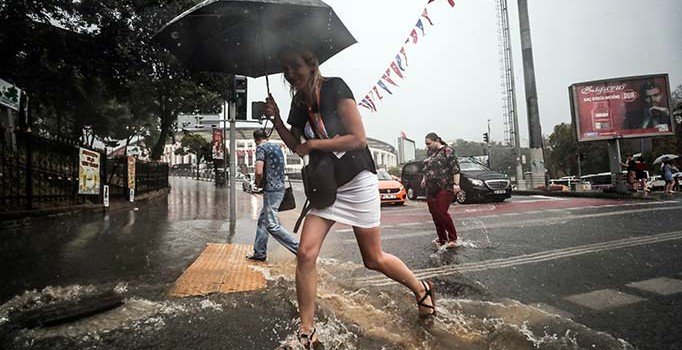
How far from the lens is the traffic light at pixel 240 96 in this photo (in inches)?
325

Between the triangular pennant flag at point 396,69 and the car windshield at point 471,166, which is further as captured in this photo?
the car windshield at point 471,166

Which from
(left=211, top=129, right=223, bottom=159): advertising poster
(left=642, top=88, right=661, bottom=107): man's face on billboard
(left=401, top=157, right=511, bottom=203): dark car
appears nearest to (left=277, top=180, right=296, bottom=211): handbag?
(left=401, top=157, right=511, bottom=203): dark car

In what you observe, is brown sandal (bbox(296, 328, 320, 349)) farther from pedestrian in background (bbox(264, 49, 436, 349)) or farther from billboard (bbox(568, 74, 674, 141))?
billboard (bbox(568, 74, 674, 141))

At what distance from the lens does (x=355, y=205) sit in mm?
2449

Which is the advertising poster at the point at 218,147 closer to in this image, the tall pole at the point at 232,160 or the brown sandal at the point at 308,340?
the tall pole at the point at 232,160

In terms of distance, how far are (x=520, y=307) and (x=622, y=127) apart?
59.8ft

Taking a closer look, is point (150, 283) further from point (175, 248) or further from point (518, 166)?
point (518, 166)

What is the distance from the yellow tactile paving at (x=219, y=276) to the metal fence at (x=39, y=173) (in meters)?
5.16

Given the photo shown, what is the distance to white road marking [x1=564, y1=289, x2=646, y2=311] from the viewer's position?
10.1 ft

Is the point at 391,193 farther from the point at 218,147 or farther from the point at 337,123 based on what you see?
the point at 218,147

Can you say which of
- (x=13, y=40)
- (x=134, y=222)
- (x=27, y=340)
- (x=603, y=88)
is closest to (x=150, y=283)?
(x=27, y=340)

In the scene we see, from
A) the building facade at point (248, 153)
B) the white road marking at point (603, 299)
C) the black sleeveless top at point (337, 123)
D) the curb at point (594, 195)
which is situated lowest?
the white road marking at point (603, 299)

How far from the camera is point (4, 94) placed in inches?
336

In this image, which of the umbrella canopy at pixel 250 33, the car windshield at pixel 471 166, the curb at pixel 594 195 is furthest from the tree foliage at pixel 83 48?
the curb at pixel 594 195
